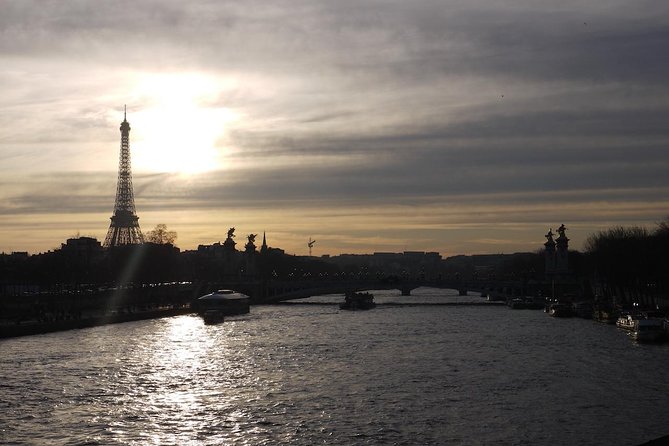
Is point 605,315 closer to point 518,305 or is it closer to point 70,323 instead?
point 518,305

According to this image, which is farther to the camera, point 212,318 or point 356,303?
point 356,303

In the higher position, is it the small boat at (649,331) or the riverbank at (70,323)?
the riverbank at (70,323)

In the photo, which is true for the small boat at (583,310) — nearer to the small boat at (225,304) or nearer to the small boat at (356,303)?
the small boat at (356,303)

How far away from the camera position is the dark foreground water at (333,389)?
2830cm

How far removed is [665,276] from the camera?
79.9 meters

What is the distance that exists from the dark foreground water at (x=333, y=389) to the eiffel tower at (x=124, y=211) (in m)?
76.7

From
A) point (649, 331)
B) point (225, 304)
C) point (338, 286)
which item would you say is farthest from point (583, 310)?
point (338, 286)

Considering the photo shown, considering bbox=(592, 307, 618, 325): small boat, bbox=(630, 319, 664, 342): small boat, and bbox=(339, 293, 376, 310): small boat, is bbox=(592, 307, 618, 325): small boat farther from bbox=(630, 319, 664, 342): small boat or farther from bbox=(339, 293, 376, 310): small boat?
bbox=(339, 293, 376, 310): small boat

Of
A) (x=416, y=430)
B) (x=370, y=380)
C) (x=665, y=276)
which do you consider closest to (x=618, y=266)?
(x=665, y=276)

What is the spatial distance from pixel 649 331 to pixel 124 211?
316 ft

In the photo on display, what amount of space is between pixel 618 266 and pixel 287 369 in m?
53.9

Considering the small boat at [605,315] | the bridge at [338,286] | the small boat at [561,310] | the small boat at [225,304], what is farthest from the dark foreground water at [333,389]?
the bridge at [338,286]

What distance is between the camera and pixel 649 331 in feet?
190

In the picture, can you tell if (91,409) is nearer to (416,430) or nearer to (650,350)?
(416,430)
